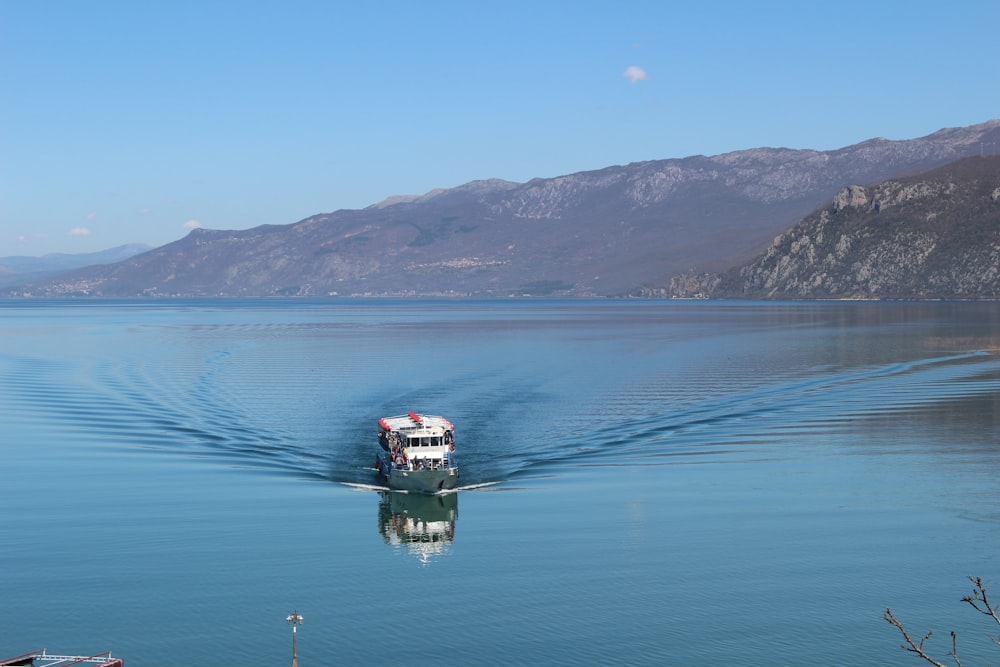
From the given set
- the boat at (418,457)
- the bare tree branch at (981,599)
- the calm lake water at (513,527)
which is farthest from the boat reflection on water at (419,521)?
the bare tree branch at (981,599)

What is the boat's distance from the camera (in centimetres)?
7181

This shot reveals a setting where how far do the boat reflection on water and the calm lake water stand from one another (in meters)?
0.25

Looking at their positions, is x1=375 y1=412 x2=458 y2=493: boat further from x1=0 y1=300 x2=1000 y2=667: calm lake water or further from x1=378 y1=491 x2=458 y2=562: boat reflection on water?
x1=0 y1=300 x2=1000 y2=667: calm lake water

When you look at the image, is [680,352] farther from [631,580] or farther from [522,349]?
[631,580]

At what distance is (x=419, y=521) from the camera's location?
65.4m

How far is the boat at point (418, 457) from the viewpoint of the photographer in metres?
71.8

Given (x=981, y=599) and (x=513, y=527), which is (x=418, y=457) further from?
(x=981, y=599)

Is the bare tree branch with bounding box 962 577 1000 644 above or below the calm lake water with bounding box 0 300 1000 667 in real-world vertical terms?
above

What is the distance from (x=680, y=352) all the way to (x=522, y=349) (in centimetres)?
2733

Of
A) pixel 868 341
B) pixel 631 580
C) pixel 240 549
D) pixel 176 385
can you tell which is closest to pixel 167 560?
pixel 240 549

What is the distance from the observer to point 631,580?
50.8 m

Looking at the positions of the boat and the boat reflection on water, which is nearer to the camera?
the boat reflection on water

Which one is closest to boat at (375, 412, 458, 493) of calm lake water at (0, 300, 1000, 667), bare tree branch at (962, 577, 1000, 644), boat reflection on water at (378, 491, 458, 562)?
boat reflection on water at (378, 491, 458, 562)

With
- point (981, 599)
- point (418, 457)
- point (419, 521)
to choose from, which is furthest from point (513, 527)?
point (981, 599)
